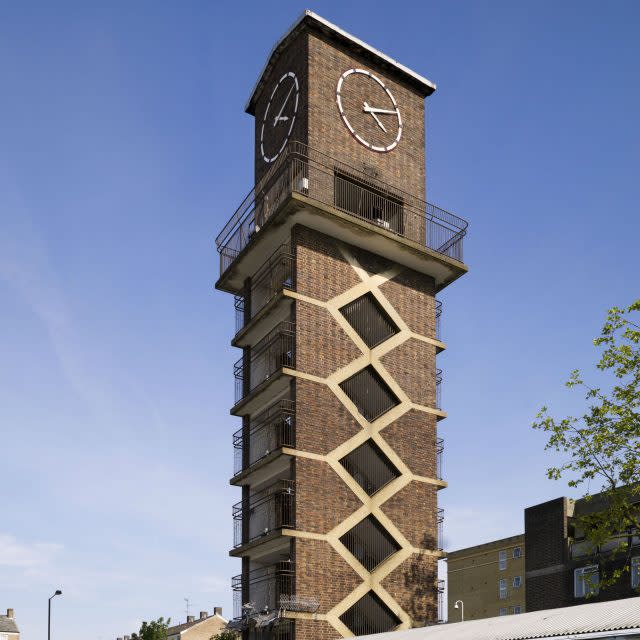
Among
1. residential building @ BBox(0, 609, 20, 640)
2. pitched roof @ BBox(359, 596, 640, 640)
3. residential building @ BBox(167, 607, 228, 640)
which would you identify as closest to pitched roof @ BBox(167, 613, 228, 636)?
residential building @ BBox(167, 607, 228, 640)

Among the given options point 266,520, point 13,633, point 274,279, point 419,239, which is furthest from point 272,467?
point 13,633

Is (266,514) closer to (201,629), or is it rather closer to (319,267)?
(319,267)

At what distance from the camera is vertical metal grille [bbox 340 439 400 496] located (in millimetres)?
36531

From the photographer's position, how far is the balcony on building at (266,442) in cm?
3534

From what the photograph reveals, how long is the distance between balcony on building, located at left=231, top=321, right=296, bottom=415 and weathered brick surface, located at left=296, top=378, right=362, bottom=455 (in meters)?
1.17

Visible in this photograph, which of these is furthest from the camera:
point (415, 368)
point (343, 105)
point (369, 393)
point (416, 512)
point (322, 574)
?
point (343, 105)

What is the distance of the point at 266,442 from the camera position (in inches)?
1492

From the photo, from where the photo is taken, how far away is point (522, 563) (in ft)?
285

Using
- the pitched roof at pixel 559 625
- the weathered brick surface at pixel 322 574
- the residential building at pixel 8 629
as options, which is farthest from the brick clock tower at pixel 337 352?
the residential building at pixel 8 629

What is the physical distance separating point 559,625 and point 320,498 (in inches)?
594

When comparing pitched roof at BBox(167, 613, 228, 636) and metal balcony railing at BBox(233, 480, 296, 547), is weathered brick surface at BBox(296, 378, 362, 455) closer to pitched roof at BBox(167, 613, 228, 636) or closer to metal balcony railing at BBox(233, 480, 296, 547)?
metal balcony railing at BBox(233, 480, 296, 547)

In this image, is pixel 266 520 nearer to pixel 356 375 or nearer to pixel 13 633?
pixel 356 375

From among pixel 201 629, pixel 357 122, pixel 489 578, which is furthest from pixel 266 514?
pixel 201 629

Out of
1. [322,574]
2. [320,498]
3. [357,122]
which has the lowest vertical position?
[322,574]
